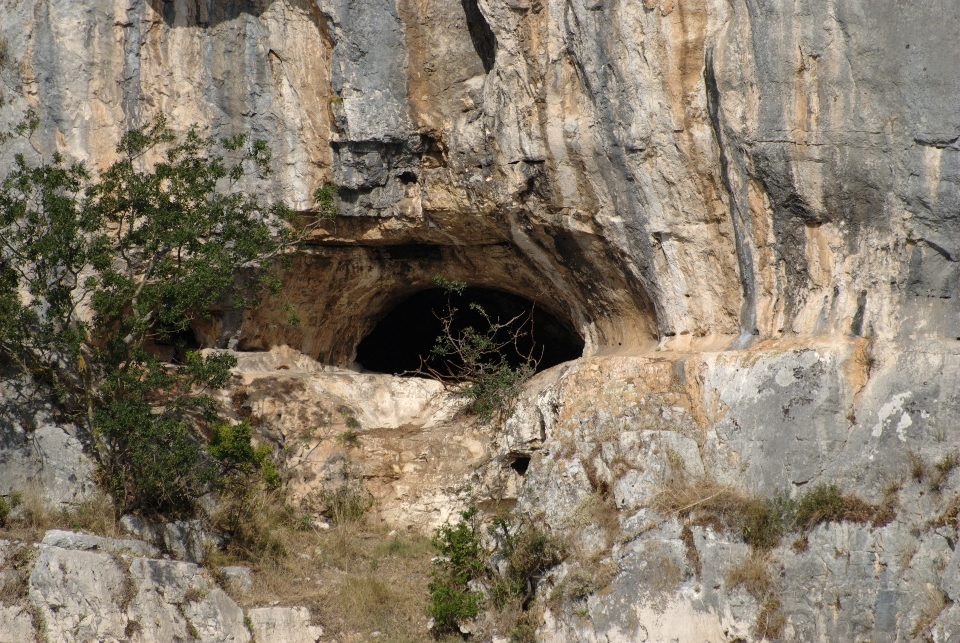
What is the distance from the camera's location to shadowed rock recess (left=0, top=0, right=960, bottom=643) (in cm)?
786

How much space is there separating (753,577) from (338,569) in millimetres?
3892

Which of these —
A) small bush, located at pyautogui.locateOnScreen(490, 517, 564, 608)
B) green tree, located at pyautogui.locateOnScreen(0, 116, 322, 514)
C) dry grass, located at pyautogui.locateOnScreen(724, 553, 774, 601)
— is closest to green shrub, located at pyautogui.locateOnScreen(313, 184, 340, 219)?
green tree, located at pyautogui.locateOnScreen(0, 116, 322, 514)

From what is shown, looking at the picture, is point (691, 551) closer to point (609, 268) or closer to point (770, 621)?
point (770, 621)

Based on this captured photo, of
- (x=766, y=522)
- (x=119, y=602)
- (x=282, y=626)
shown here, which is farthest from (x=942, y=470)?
(x=119, y=602)

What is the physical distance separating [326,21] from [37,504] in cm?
566

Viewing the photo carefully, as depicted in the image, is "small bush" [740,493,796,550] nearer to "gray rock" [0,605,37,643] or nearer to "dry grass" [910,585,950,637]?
"dry grass" [910,585,950,637]

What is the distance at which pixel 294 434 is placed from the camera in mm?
11016

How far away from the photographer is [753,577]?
25.3ft

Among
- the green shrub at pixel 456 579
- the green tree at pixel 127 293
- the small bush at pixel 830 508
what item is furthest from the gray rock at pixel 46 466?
the small bush at pixel 830 508

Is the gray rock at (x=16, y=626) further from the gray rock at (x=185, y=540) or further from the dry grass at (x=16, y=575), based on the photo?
the gray rock at (x=185, y=540)

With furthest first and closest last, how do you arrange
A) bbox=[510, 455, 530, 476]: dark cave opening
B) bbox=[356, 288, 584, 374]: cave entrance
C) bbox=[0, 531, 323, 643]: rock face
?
1. bbox=[356, 288, 584, 374]: cave entrance
2. bbox=[510, 455, 530, 476]: dark cave opening
3. bbox=[0, 531, 323, 643]: rock face

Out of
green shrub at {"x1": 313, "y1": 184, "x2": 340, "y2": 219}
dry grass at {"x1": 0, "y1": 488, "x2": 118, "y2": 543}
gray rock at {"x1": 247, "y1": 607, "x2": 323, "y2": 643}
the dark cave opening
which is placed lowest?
gray rock at {"x1": 247, "y1": 607, "x2": 323, "y2": 643}

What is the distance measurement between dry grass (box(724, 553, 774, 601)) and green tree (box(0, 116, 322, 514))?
4.73 m

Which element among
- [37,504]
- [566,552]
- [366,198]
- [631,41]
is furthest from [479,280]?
[37,504]
